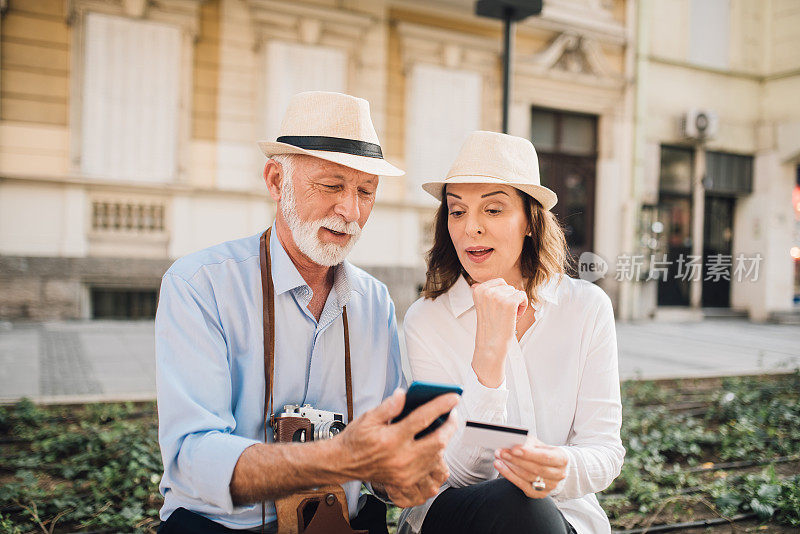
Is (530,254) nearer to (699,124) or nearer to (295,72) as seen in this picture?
(295,72)

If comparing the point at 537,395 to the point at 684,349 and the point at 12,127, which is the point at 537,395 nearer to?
the point at 684,349

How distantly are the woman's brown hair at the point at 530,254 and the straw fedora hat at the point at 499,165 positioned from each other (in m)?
0.08

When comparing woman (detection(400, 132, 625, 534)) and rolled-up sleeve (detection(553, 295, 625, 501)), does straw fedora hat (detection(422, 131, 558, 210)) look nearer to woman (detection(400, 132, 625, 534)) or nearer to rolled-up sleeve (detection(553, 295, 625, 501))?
woman (detection(400, 132, 625, 534))

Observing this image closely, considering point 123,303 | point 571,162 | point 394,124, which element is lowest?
point 123,303

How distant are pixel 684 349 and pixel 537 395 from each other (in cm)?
829

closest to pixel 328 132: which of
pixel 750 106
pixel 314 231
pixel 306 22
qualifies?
pixel 314 231

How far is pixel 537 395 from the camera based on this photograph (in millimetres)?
2256

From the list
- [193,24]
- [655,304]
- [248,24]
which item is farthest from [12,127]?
[655,304]

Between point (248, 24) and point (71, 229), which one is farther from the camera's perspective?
point (248, 24)

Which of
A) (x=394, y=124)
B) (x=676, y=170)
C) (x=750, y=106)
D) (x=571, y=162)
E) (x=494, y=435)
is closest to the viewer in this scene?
(x=494, y=435)

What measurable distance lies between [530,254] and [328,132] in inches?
37.6

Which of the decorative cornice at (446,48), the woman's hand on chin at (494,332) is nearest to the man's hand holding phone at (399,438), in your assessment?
the woman's hand on chin at (494,332)

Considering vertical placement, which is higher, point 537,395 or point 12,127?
point 12,127

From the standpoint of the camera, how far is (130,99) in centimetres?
937
